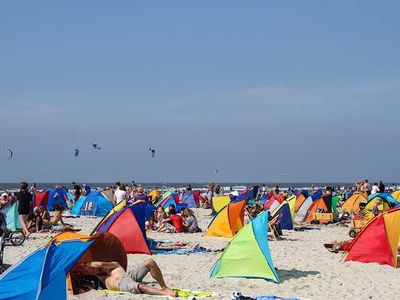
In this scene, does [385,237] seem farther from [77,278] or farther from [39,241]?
[39,241]

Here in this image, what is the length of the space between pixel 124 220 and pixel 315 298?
512cm

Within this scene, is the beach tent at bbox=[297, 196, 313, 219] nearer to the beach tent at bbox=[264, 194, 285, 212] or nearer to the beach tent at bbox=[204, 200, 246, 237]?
the beach tent at bbox=[264, 194, 285, 212]

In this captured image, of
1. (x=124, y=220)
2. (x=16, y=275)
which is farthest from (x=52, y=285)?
(x=124, y=220)

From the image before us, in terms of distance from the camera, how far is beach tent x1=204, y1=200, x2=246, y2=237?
53.3 ft

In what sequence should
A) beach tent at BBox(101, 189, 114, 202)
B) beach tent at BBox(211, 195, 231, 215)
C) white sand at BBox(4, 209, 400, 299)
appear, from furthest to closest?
beach tent at BBox(101, 189, 114, 202) < beach tent at BBox(211, 195, 231, 215) < white sand at BBox(4, 209, 400, 299)

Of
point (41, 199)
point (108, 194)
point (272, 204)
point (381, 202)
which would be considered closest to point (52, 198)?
point (41, 199)

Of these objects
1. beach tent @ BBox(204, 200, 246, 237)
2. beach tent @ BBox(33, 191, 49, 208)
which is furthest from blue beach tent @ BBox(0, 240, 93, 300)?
beach tent @ BBox(33, 191, 49, 208)

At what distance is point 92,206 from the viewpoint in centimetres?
2531

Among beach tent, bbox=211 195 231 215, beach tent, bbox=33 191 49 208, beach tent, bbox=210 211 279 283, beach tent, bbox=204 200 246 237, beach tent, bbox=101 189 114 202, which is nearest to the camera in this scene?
beach tent, bbox=210 211 279 283

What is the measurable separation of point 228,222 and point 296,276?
6.51 m

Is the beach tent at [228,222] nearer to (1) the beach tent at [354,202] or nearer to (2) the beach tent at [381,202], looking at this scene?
(2) the beach tent at [381,202]

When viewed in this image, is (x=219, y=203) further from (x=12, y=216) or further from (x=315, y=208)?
(x=12, y=216)

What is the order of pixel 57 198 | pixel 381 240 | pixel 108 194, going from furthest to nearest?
1. pixel 57 198
2. pixel 108 194
3. pixel 381 240

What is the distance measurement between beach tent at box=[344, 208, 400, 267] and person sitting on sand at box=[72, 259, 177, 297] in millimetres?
→ 4853
